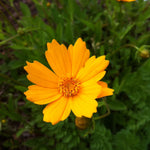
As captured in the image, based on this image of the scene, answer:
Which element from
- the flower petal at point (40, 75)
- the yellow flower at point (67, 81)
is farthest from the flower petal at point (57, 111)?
the flower petal at point (40, 75)

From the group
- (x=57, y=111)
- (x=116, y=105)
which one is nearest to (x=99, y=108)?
(x=116, y=105)

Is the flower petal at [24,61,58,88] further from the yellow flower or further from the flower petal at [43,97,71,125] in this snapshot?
the flower petal at [43,97,71,125]

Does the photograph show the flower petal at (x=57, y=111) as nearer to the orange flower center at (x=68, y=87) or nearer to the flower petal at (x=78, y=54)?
the orange flower center at (x=68, y=87)

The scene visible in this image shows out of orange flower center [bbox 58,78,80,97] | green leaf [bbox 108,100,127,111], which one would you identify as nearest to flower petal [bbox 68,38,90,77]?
orange flower center [bbox 58,78,80,97]

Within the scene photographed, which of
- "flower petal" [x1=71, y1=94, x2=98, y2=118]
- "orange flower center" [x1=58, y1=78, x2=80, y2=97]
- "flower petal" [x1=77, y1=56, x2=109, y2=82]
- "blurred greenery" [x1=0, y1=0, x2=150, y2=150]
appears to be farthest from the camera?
"blurred greenery" [x1=0, y1=0, x2=150, y2=150]

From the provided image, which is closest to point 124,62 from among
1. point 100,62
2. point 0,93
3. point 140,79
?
point 140,79

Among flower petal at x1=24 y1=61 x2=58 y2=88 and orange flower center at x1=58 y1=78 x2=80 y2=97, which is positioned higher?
flower petal at x1=24 y1=61 x2=58 y2=88
